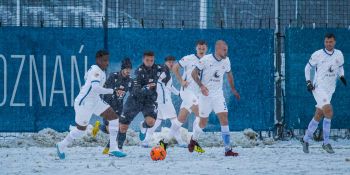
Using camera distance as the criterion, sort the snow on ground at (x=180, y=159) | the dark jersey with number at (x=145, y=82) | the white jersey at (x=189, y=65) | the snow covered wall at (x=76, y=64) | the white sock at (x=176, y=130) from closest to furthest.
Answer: the snow on ground at (x=180, y=159) → the dark jersey with number at (x=145, y=82) → the white sock at (x=176, y=130) → the white jersey at (x=189, y=65) → the snow covered wall at (x=76, y=64)

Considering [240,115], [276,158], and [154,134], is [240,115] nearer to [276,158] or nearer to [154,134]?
[154,134]

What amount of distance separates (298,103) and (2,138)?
233 inches

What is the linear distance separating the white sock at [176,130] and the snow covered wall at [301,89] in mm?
2329

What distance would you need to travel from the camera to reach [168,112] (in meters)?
16.1

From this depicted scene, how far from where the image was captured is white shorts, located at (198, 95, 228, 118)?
1390 centimetres

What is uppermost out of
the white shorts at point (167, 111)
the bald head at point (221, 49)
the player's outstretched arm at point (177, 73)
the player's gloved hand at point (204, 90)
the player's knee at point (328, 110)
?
the bald head at point (221, 49)

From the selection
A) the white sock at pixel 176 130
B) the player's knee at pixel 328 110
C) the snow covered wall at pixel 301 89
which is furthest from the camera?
the snow covered wall at pixel 301 89

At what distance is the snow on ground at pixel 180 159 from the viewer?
11016mm

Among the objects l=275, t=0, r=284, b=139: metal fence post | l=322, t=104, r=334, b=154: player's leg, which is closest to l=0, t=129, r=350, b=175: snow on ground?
l=322, t=104, r=334, b=154: player's leg

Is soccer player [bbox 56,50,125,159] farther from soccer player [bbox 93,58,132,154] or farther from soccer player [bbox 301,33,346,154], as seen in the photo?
soccer player [bbox 301,33,346,154]

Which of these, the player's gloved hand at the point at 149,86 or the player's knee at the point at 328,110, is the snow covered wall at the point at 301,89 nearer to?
the player's knee at the point at 328,110

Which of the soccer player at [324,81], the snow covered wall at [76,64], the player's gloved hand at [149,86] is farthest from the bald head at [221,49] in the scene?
the snow covered wall at [76,64]

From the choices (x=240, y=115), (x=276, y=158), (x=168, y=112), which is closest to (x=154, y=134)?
(x=168, y=112)

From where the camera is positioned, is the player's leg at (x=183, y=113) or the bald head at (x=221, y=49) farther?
the player's leg at (x=183, y=113)
